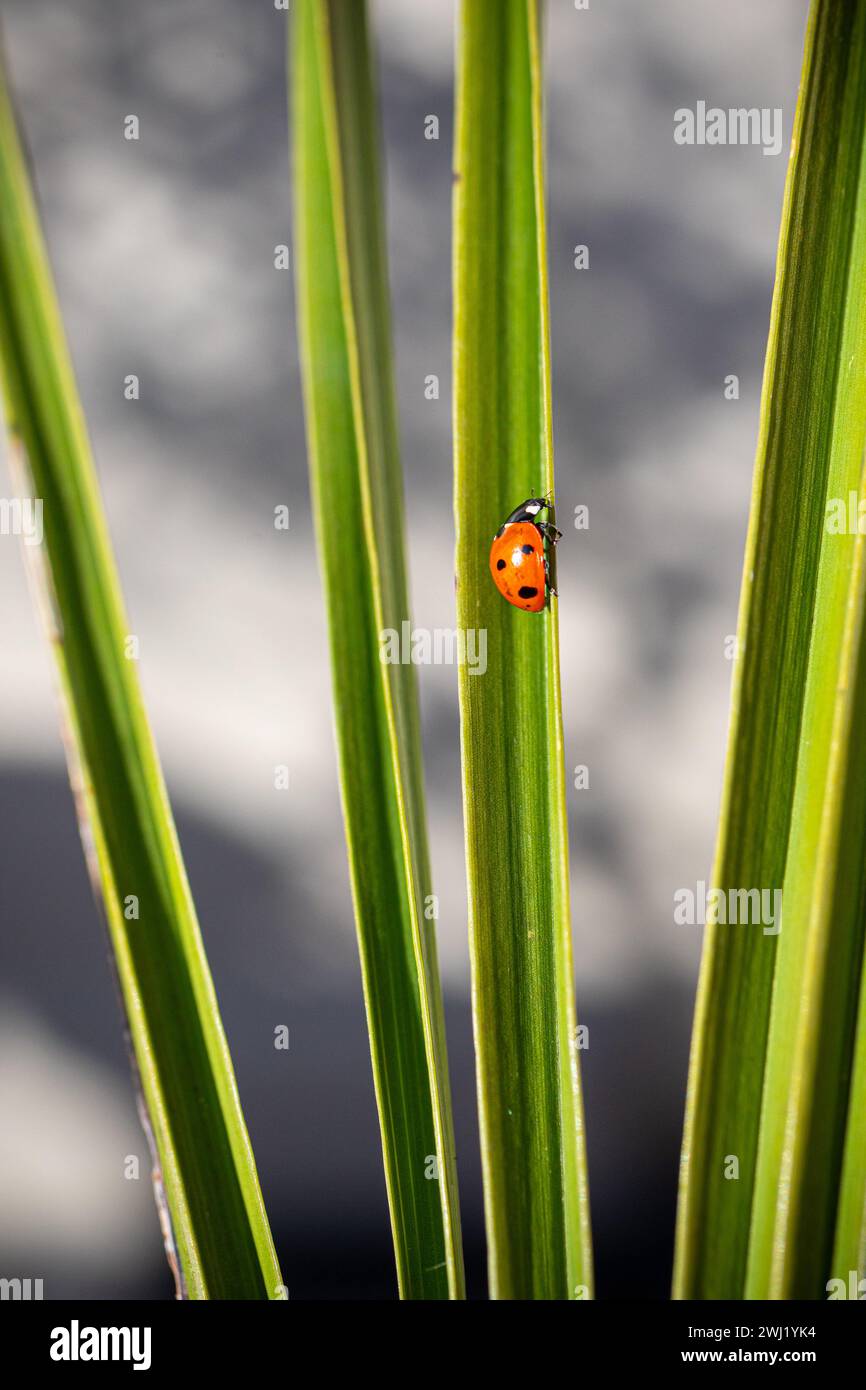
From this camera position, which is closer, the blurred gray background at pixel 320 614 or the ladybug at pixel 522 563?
the ladybug at pixel 522 563

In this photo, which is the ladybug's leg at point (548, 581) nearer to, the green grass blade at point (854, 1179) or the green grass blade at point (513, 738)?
the green grass blade at point (513, 738)

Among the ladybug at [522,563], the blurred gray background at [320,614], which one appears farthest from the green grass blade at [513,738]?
the blurred gray background at [320,614]

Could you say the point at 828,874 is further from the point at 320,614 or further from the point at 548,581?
the point at 320,614

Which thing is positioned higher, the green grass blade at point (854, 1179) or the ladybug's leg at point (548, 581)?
the ladybug's leg at point (548, 581)

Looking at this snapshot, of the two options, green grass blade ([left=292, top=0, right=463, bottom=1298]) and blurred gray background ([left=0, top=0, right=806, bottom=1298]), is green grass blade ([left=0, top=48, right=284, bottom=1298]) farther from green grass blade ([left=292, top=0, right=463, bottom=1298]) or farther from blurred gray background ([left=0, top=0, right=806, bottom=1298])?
blurred gray background ([left=0, top=0, right=806, bottom=1298])

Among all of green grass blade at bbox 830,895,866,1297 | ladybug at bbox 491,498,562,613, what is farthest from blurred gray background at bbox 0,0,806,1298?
green grass blade at bbox 830,895,866,1297

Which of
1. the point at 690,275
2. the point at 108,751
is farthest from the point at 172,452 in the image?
the point at 108,751
